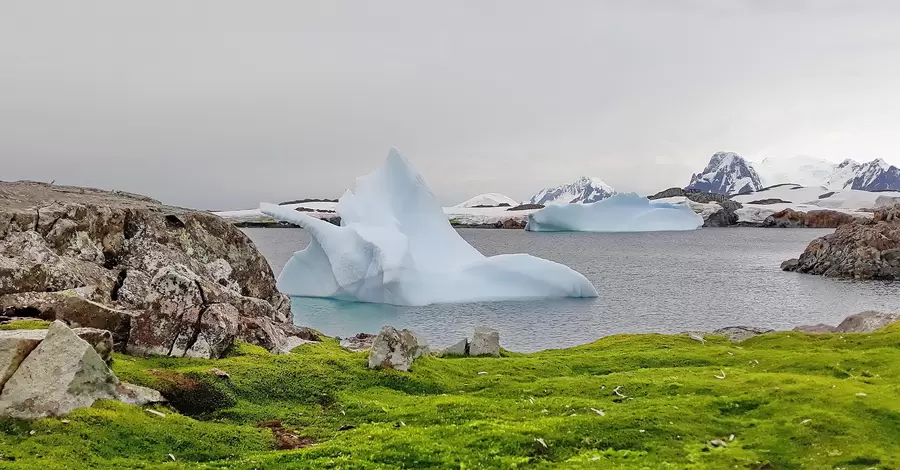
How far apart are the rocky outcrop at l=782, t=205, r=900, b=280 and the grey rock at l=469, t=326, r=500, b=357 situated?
3037 inches

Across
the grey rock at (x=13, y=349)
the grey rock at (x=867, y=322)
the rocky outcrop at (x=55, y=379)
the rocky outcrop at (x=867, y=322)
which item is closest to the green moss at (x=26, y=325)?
the rocky outcrop at (x=55, y=379)

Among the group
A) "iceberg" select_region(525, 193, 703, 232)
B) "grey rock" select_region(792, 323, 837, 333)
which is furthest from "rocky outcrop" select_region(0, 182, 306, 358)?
"iceberg" select_region(525, 193, 703, 232)

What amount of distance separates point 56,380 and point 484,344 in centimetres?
1922

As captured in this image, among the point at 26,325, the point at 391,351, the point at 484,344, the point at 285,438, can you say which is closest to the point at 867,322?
the point at 484,344

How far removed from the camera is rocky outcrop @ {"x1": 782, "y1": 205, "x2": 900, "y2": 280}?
86.0 m

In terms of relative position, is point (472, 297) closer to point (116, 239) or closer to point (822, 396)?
point (116, 239)

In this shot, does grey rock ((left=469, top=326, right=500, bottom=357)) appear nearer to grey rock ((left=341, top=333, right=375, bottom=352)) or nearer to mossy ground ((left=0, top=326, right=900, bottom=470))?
mossy ground ((left=0, top=326, right=900, bottom=470))

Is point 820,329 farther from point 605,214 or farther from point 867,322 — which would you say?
point 605,214

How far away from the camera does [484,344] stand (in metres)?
30.2

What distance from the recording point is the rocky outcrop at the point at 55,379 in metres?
13.7

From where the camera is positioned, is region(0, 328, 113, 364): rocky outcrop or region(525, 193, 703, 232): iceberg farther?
region(525, 193, 703, 232): iceberg

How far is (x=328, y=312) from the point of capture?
61.5 meters

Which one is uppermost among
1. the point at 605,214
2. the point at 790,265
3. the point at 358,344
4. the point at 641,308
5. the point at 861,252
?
the point at 605,214

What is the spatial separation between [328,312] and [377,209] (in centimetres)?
1394
